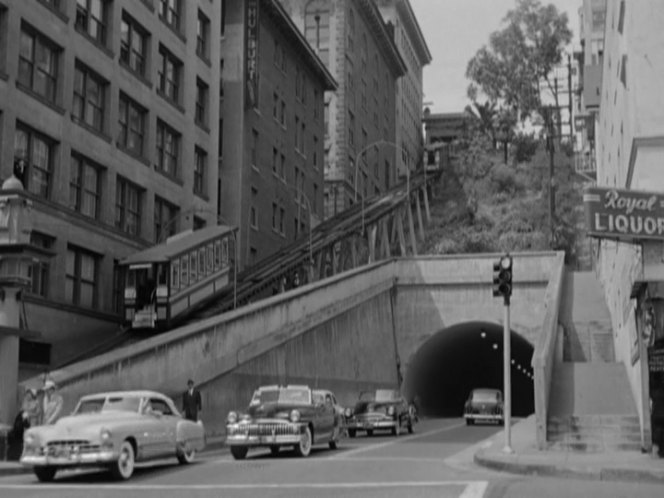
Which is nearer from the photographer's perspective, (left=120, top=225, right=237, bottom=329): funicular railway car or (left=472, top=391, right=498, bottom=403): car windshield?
(left=120, top=225, right=237, bottom=329): funicular railway car

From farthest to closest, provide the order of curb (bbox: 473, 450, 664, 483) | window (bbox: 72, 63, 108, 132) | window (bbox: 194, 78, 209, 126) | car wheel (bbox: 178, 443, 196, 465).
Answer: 1. window (bbox: 194, 78, 209, 126)
2. window (bbox: 72, 63, 108, 132)
3. car wheel (bbox: 178, 443, 196, 465)
4. curb (bbox: 473, 450, 664, 483)

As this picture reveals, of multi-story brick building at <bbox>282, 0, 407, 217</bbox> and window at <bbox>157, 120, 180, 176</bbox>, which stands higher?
multi-story brick building at <bbox>282, 0, 407, 217</bbox>

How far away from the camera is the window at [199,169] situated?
53750 millimetres

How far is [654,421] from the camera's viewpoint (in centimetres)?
1908

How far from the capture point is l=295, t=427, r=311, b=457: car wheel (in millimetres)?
22203

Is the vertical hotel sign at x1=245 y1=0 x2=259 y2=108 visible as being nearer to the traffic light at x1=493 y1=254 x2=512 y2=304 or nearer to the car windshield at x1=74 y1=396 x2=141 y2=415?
the traffic light at x1=493 y1=254 x2=512 y2=304

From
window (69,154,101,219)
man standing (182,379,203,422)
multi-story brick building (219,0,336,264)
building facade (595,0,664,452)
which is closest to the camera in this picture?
building facade (595,0,664,452)

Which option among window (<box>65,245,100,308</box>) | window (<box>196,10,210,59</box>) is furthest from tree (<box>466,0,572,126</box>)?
window (<box>65,245,100,308</box>)

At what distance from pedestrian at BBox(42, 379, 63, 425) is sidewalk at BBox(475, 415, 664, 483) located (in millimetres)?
8934

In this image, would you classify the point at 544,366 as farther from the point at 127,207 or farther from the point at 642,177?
the point at 127,207

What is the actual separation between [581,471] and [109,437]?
27.2ft

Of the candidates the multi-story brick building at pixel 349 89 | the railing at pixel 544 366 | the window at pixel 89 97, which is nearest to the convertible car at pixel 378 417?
the railing at pixel 544 366

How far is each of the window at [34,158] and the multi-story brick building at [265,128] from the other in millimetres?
21175

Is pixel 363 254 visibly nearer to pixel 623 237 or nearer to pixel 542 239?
pixel 542 239
